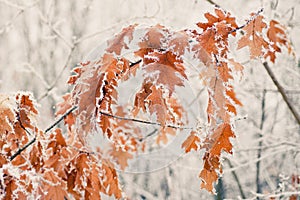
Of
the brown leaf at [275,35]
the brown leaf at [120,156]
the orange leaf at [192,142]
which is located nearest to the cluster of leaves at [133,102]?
the orange leaf at [192,142]

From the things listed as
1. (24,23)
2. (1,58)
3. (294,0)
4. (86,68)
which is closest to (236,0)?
(294,0)

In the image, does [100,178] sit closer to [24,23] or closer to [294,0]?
[294,0]

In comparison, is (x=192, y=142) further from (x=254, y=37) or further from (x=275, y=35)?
(x=275, y=35)

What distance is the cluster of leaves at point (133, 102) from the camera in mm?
1393

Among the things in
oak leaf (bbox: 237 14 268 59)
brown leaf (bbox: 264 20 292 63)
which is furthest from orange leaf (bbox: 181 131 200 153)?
brown leaf (bbox: 264 20 292 63)

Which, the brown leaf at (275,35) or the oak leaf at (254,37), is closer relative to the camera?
the oak leaf at (254,37)

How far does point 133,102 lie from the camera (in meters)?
1.65

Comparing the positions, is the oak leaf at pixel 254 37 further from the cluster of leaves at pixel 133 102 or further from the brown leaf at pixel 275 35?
the brown leaf at pixel 275 35

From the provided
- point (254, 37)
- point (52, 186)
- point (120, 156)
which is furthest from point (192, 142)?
point (120, 156)

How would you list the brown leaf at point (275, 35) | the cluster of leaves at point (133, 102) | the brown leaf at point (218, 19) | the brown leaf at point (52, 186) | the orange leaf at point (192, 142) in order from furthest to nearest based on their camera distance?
the brown leaf at point (275, 35), the brown leaf at point (52, 186), the orange leaf at point (192, 142), the brown leaf at point (218, 19), the cluster of leaves at point (133, 102)

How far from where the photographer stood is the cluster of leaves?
1.39m

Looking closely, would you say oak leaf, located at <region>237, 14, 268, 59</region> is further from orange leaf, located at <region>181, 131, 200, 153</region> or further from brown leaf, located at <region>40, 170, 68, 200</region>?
brown leaf, located at <region>40, 170, 68, 200</region>

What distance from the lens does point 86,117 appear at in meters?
1.38

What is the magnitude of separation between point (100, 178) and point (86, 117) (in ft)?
2.34
